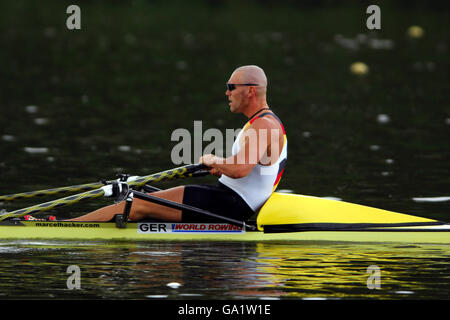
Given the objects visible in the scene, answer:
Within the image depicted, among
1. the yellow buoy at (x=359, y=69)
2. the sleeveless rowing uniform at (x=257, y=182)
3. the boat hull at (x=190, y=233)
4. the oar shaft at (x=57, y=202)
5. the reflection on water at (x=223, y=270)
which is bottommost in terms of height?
the reflection on water at (x=223, y=270)

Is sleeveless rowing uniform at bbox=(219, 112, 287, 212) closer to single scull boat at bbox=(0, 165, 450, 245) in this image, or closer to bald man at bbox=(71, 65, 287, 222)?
bald man at bbox=(71, 65, 287, 222)

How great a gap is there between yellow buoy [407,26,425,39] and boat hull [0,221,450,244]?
127ft

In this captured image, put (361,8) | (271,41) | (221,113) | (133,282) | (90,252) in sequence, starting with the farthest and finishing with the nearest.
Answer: (361,8) → (271,41) → (221,113) → (90,252) → (133,282)

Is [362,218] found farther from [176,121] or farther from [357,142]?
[176,121]

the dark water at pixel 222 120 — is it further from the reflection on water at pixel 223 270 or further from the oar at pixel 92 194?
the oar at pixel 92 194

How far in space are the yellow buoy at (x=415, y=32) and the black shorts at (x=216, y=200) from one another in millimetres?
39273

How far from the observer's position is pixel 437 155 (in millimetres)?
21281

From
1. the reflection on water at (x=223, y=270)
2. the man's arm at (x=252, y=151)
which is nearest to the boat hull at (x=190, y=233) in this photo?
the reflection on water at (x=223, y=270)

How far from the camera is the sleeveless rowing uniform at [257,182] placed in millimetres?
12938

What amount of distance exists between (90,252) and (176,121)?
13.4 metres

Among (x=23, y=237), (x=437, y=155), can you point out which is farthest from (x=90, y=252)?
(x=437, y=155)

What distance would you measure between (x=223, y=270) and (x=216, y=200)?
4.62 feet
